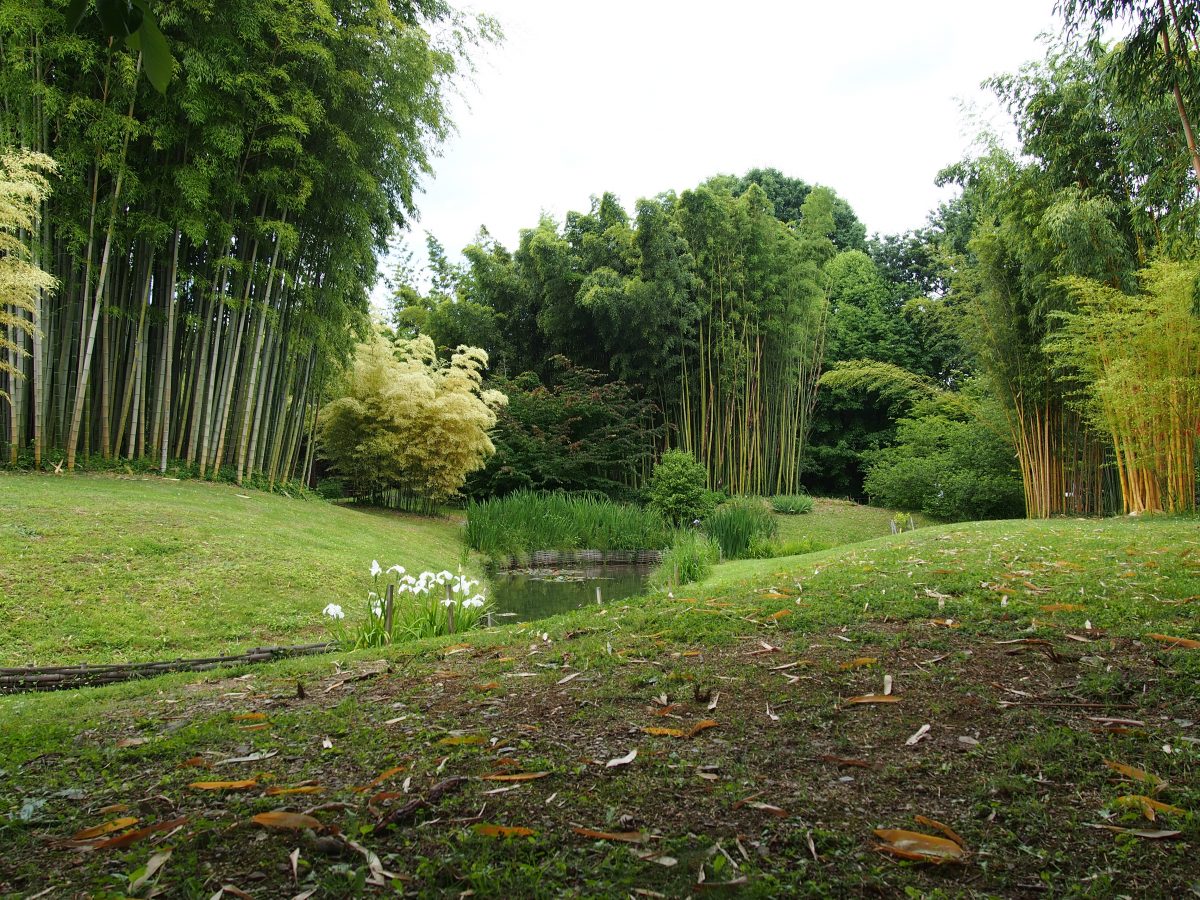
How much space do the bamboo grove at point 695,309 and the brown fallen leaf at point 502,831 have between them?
35.4ft

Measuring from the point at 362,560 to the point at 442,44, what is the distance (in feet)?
19.9

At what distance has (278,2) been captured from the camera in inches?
265

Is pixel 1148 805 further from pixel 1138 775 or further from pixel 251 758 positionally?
pixel 251 758

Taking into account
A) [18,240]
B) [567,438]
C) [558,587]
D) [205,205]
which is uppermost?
[205,205]

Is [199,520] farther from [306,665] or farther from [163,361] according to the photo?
[306,665]

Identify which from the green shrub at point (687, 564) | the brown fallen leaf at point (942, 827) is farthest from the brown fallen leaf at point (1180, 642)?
the green shrub at point (687, 564)

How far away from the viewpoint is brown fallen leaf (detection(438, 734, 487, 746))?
66.9 inches

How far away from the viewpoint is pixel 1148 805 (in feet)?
4.27

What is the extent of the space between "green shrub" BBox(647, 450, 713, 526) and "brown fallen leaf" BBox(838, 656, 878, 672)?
25.0 ft

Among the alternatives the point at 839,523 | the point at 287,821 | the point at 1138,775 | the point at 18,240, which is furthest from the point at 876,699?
the point at 839,523

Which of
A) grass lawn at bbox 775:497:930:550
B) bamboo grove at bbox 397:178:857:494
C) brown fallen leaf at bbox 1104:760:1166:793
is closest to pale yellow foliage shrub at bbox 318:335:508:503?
bamboo grove at bbox 397:178:857:494

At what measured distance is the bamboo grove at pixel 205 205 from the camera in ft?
20.3

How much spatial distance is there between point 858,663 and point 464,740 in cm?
118

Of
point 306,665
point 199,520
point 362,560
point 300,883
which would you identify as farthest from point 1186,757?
point 199,520
